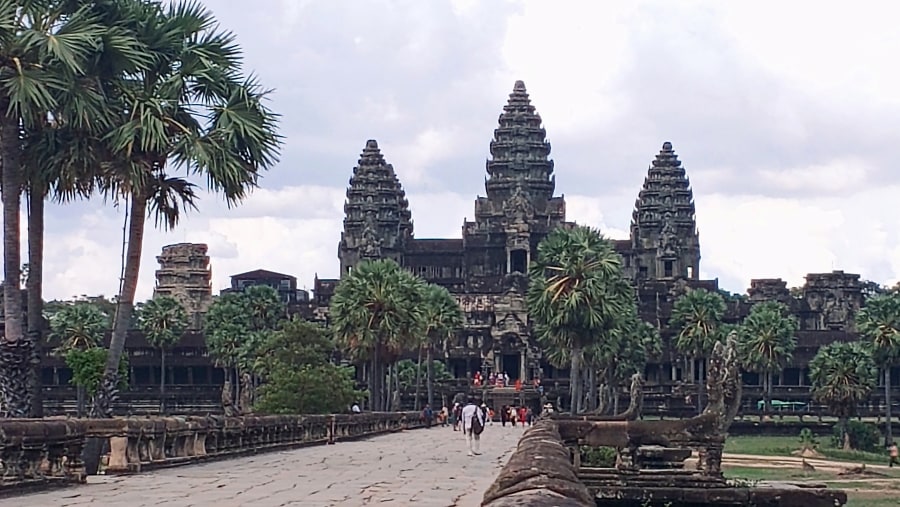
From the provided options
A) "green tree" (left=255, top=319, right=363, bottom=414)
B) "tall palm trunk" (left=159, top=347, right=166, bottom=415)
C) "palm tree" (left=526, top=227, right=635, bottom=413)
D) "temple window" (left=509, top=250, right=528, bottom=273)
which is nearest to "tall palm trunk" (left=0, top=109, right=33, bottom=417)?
"green tree" (left=255, top=319, right=363, bottom=414)

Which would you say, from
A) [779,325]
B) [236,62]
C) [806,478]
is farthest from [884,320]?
[236,62]

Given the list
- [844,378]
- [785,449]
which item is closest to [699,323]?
[844,378]

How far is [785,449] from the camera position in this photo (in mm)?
69875

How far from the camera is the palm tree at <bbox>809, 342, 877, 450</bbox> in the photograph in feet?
241

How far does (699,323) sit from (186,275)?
72.8 meters

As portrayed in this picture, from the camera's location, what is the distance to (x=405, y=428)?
5681 centimetres

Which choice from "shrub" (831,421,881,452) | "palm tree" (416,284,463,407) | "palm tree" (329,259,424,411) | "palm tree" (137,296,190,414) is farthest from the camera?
"palm tree" (137,296,190,414)

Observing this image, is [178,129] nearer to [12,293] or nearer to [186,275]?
[12,293]

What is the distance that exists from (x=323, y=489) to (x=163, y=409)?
78.3 meters

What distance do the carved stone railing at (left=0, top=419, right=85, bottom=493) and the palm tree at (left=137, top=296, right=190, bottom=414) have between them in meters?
81.3

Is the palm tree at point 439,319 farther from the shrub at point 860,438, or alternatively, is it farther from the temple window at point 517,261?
the temple window at point 517,261

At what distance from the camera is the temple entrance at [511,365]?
11550 cm

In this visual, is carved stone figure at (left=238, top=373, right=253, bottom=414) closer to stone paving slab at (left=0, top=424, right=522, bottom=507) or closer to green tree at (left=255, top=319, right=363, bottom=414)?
green tree at (left=255, top=319, right=363, bottom=414)

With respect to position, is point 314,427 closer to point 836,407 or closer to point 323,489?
point 323,489
